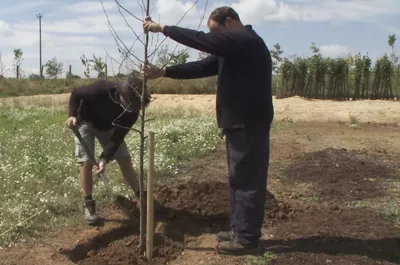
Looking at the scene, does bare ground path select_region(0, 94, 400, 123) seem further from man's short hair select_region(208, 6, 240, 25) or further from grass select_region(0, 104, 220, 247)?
man's short hair select_region(208, 6, 240, 25)

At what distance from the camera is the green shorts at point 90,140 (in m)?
5.56

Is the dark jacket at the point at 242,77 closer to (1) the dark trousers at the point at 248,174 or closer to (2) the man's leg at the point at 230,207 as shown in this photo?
(1) the dark trousers at the point at 248,174

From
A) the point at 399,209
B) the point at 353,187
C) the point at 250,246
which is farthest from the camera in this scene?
the point at 353,187

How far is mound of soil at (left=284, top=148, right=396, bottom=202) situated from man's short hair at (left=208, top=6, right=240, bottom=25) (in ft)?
10.4

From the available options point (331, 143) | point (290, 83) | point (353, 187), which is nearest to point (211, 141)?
point (331, 143)

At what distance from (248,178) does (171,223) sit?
141 cm

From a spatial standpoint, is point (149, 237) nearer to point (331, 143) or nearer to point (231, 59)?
point (231, 59)

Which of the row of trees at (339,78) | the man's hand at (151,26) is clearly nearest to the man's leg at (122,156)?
the man's hand at (151,26)

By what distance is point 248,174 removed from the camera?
14.9 feet

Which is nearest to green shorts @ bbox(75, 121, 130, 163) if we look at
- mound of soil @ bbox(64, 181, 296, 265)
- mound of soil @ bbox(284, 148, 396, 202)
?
mound of soil @ bbox(64, 181, 296, 265)

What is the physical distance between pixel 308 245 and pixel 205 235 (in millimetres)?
1057

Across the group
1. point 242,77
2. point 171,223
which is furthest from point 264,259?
point 242,77

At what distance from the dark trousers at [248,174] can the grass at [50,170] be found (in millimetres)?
2028

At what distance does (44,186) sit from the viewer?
7.14 metres
